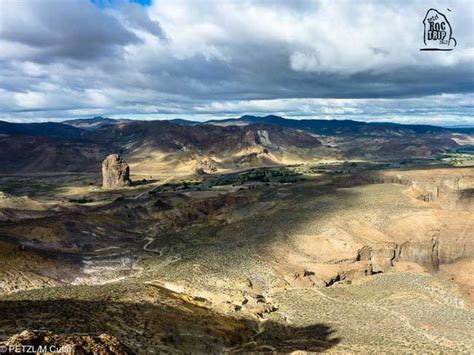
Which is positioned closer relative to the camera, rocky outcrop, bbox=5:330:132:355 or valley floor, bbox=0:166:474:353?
rocky outcrop, bbox=5:330:132:355

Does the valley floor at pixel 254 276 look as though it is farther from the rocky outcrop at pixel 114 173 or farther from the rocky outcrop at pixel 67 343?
the rocky outcrop at pixel 114 173

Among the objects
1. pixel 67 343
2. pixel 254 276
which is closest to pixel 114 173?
pixel 254 276

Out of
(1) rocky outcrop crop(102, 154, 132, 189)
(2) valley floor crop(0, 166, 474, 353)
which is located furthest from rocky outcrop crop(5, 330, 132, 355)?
(1) rocky outcrop crop(102, 154, 132, 189)

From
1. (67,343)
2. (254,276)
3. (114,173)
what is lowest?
(254,276)

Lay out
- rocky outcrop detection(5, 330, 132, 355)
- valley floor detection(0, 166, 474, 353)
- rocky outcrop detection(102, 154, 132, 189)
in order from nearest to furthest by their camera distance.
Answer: rocky outcrop detection(5, 330, 132, 355), valley floor detection(0, 166, 474, 353), rocky outcrop detection(102, 154, 132, 189)

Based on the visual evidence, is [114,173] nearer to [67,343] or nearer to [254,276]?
[254,276]

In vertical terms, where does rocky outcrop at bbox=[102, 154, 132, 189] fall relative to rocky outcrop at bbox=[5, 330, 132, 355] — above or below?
below

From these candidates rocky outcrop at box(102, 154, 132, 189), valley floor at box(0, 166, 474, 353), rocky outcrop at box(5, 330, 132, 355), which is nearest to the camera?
rocky outcrop at box(5, 330, 132, 355)

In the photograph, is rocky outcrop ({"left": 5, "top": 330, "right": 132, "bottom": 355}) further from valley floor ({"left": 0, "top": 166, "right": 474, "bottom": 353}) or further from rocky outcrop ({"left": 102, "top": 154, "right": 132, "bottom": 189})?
rocky outcrop ({"left": 102, "top": 154, "right": 132, "bottom": 189})

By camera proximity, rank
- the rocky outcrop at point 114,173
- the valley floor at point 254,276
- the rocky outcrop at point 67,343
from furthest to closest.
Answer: the rocky outcrop at point 114,173, the valley floor at point 254,276, the rocky outcrop at point 67,343

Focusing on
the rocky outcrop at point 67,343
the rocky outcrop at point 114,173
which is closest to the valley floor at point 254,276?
the rocky outcrop at point 67,343
